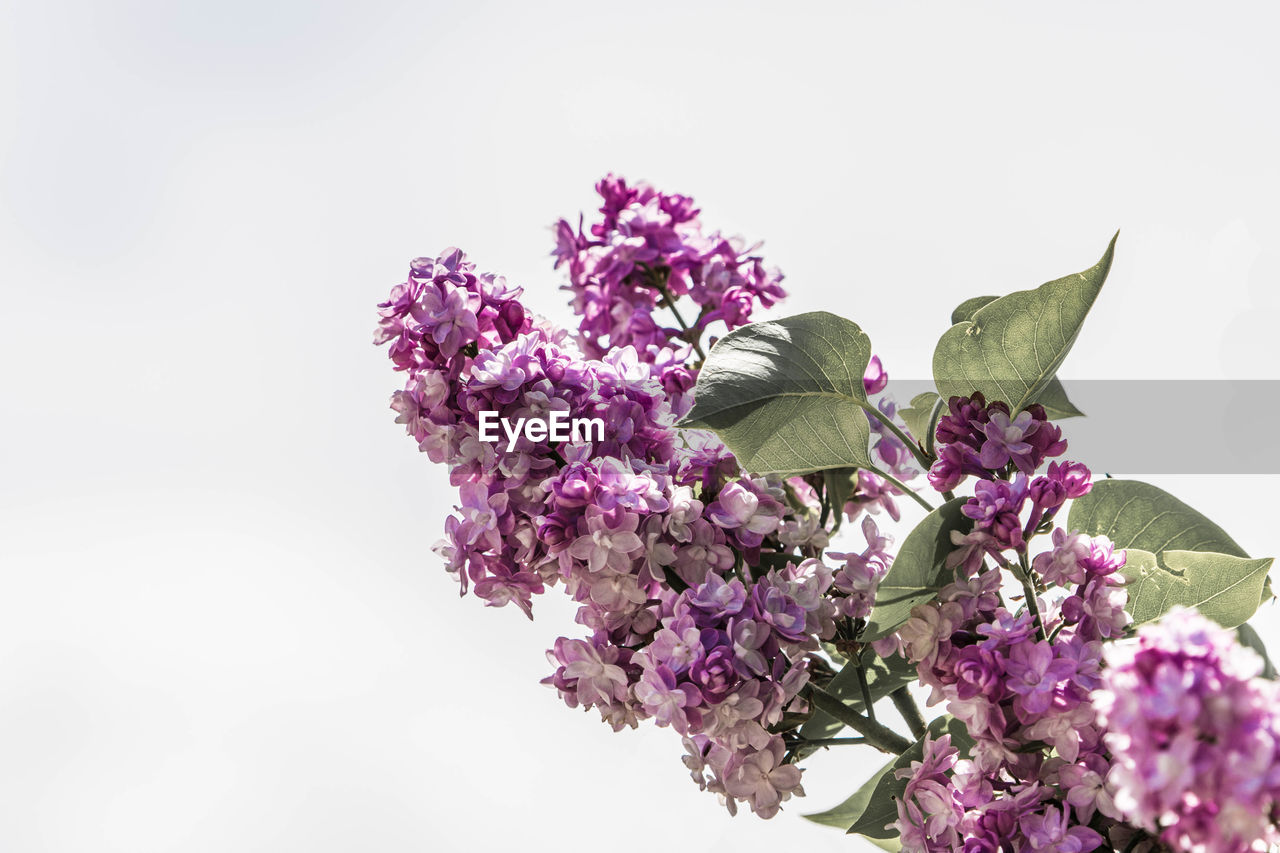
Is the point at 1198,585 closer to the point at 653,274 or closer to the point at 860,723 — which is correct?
the point at 860,723

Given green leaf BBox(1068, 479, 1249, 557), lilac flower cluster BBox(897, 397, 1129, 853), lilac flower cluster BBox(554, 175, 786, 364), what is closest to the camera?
lilac flower cluster BBox(897, 397, 1129, 853)

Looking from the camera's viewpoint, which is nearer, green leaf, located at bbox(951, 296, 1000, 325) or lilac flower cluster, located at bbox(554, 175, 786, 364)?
green leaf, located at bbox(951, 296, 1000, 325)

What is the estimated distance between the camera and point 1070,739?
1.47 feet

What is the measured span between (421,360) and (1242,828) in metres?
0.38

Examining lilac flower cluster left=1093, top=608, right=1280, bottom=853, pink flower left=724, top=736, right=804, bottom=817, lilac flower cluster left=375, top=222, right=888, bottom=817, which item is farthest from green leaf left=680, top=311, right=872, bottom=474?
lilac flower cluster left=1093, top=608, right=1280, bottom=853

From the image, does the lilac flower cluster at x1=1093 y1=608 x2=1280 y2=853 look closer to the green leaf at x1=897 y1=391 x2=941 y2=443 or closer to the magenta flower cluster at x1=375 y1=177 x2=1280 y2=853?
the magenta flower cluster at x1=375 y1=177 x2=1280 y2=853

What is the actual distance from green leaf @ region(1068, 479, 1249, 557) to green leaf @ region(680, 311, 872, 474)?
0.37 ft

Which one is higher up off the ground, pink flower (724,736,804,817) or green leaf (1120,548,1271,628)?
green leaf (1120,548,1271,628)

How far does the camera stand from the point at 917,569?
0.48 m

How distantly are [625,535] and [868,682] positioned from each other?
0.54ft

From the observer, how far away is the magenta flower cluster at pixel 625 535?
1.58 ft

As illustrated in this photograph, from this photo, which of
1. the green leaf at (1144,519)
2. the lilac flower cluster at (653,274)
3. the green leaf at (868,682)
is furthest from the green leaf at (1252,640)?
the lilac flower cluster at (653,274)

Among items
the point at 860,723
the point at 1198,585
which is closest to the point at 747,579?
the point at 860,723

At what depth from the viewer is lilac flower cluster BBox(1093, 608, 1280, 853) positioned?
0.28m
